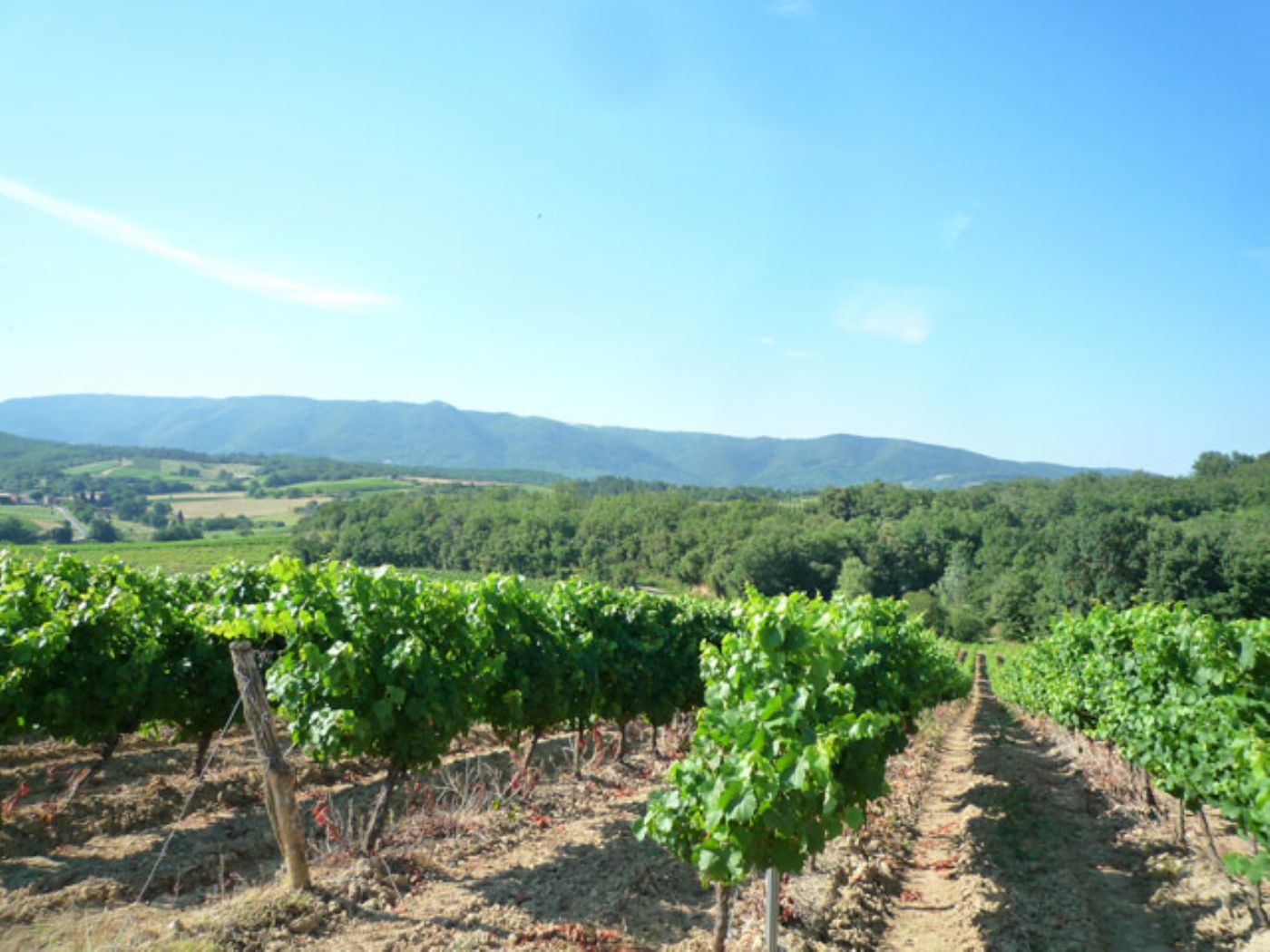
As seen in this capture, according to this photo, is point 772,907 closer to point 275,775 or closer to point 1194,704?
point 275,775

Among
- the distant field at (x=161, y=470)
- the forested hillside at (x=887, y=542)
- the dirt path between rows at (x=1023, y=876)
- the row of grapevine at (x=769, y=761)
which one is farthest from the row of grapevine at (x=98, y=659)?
the distant field at (x=161, y=470)

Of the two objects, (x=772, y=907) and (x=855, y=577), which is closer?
(x=772, y=907)

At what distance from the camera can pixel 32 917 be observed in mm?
5836

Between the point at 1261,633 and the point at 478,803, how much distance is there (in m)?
9.34

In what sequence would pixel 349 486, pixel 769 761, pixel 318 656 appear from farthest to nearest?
pixel 349 486 → pixel 318 656 → pixel 769 761

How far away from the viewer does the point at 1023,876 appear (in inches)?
351

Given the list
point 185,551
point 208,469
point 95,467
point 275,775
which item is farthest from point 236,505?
point 275,775

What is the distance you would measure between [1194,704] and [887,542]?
85.3 meters

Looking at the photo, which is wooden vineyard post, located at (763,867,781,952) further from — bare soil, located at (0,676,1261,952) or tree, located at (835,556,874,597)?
tree, located at (835,556,874,597)

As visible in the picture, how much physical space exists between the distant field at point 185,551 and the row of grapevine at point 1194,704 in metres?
49.0

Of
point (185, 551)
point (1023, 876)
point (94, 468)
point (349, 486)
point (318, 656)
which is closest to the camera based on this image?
point (318, 656)

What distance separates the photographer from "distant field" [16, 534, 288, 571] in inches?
2088

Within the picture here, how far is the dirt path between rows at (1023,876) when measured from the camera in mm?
7160

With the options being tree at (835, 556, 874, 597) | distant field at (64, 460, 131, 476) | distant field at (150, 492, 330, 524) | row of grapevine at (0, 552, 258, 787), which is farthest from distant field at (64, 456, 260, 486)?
row of grapevine at (0, 552, 258, 787)
